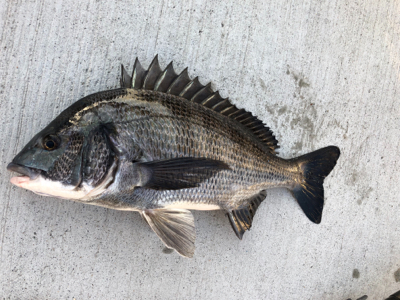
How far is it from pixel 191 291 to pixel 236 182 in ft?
2.79

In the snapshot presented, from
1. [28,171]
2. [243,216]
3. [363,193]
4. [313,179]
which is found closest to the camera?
[28,171]

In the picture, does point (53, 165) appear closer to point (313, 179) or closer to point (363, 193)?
point (313, 179)

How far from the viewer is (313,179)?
1.83 m

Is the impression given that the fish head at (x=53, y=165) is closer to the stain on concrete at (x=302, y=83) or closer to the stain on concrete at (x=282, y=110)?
the stain on concrete at (x=282, y=110)

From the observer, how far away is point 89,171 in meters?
1.25

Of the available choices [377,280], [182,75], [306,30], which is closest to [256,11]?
Result: [306,30]

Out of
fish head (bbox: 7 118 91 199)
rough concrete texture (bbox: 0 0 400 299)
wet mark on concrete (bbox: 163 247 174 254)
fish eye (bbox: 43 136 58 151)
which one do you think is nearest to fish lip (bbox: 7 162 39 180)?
fish head (bbox: 7 118 91 199)

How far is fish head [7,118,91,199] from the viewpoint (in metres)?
1.22

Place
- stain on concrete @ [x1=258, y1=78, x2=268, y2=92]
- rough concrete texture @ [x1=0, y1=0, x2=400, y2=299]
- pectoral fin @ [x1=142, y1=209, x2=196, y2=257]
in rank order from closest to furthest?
pectoral fin @ [x1=142, y1=209, x2=196, y2=257] < rough concrete texture @ [x1=0, y1=0, x2=400, y2=299] < stain on concrete @ [x1=258, y1=78, x2=268, y2=92]

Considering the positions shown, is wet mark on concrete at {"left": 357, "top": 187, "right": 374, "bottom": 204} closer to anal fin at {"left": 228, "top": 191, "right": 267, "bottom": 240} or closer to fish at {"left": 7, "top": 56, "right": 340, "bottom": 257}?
fish at {"left": 7, "top": 56, "right": 340, "bottom": 257}

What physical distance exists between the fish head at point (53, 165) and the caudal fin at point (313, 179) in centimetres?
133

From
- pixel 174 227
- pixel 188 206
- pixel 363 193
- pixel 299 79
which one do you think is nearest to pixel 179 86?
pixel 188 206

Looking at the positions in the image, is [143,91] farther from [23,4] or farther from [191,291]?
[191,291]

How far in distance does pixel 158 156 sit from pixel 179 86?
0.45 m
